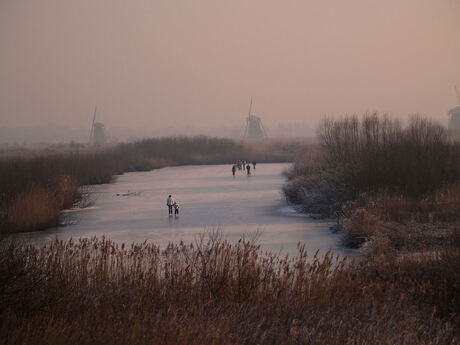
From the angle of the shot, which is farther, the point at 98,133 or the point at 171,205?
the point at 98,133

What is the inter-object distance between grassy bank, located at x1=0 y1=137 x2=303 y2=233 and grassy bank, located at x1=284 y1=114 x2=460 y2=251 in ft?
30.2

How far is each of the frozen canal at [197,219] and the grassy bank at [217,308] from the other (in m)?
5.61

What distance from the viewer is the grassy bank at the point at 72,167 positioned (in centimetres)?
1827

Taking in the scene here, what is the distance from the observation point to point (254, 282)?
7629 millimetres

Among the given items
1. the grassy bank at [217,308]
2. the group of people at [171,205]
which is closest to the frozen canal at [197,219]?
the group of people at [171,205]

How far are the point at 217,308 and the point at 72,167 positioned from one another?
105 feet

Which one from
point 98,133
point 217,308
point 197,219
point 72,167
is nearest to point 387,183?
point 197,219

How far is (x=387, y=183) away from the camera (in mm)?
18828

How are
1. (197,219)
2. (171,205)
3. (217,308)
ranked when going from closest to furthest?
1. (217,308)
2. (197,219)
3. (171,205)

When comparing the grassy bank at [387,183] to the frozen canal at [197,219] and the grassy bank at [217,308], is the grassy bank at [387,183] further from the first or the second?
the grassy bank at [217,308]

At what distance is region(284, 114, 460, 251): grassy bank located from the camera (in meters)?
14.8

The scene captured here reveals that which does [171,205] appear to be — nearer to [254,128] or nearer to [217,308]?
[217,308]

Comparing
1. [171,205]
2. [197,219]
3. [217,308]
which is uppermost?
[217,308]

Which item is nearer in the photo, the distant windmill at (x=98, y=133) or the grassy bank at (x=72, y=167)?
the grassy bank at (x=72, y=167)
